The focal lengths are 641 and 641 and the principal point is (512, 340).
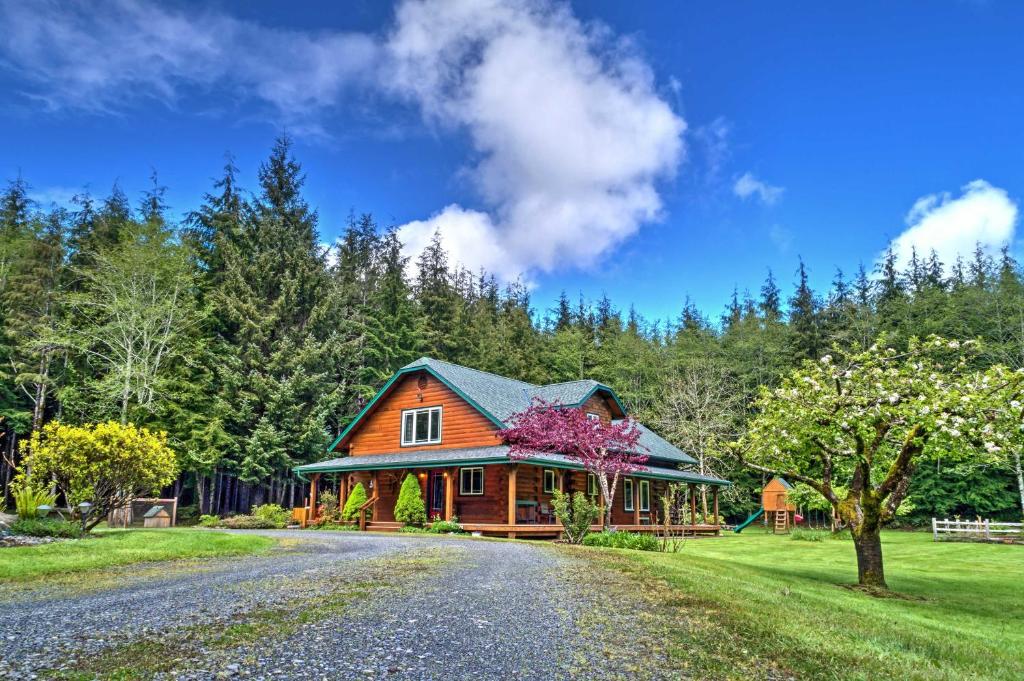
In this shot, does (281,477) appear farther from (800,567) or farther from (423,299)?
(800,567)

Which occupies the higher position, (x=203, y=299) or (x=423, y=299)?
(x=423, y=299)

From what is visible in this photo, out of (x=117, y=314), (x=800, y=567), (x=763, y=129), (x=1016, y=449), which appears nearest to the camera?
(x=1016, y=449)

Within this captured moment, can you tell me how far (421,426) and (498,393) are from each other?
3.70 m

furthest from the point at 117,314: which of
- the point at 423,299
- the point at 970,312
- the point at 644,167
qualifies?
the point at 970,312

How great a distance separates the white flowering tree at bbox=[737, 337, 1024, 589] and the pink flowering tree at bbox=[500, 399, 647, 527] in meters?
4.85

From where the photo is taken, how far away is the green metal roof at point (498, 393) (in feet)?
83.3

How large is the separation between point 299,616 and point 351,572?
10.6 feet

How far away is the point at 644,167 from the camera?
2519cm

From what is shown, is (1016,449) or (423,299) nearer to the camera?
(1016,449)

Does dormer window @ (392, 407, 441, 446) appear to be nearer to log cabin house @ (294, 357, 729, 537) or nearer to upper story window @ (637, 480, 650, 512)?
log cabin house @ (294, 357, 729, 537)

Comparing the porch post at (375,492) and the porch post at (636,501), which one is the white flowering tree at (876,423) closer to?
the porch post at (636,501)

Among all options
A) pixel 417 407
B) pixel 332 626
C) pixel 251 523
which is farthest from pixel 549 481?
pixel 332 626

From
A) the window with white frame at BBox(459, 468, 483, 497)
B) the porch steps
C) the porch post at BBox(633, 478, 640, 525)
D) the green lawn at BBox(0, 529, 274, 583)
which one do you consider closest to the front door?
the window with white frame at BBox(459, 468, 483, 497)

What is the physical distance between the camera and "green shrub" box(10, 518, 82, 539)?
13750mm
